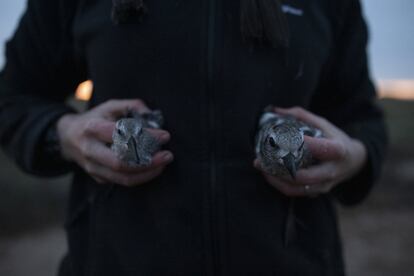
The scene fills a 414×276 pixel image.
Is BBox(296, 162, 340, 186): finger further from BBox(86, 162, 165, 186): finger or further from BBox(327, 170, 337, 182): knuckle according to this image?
BBox(86, 162, 165, 186): finger

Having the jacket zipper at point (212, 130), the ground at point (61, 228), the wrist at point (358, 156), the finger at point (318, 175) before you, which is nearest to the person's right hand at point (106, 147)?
the jacket zipper at point (212, 130)

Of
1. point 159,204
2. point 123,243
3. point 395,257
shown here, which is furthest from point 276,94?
point 395,257

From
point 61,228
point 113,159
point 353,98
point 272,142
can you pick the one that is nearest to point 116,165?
point 113,159

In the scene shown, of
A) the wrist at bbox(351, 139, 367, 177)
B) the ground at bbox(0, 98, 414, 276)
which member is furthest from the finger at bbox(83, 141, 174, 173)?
the ground at bbox(0, 98, 414, 276)

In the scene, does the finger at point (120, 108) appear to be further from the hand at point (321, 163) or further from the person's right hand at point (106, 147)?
the hand at point (321, 163)

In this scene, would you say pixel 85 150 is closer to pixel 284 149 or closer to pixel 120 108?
pixel 120 108

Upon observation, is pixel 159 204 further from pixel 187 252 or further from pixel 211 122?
pixel 211 122
